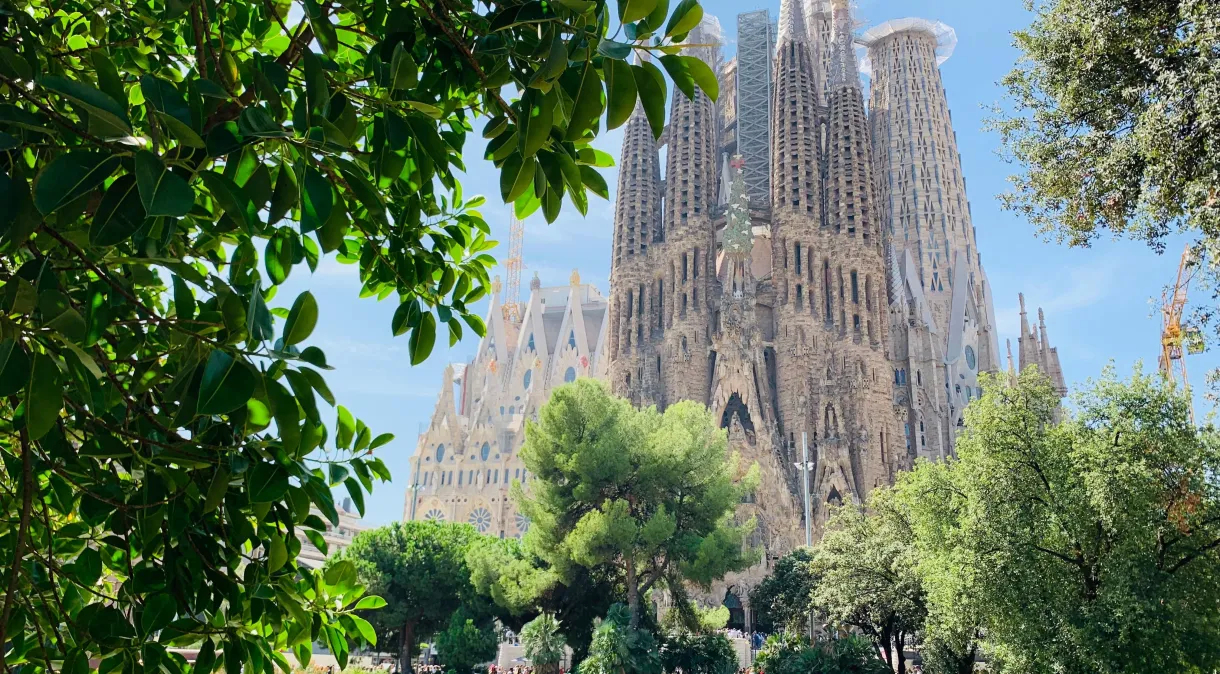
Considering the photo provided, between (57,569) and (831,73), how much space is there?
Result: 5383 cm

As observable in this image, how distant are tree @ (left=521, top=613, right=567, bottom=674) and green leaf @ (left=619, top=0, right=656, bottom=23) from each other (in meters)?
22.2

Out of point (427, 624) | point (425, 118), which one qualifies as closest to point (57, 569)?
point (425, 118)

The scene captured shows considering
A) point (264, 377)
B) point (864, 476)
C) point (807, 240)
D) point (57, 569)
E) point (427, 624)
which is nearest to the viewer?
point (264, 377)

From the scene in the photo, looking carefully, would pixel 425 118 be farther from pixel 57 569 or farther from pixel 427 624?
pixel 427 624

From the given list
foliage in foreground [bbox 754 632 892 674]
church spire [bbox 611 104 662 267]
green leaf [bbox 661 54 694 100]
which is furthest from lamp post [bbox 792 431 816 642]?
green leaf [bbox 661 54 694 100]

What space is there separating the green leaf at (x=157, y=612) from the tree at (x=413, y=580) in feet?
77.1

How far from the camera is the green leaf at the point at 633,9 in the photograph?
5.75 feet

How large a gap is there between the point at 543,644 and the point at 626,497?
5143 mm

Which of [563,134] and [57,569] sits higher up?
[563,134]

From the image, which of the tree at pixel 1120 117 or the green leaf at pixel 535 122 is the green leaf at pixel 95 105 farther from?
the tree at pixel 1120 117

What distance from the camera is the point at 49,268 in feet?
6.33

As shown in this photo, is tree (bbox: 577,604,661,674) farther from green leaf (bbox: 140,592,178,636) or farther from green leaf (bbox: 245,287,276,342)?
green leaf (bbox: 245,287,276,342)

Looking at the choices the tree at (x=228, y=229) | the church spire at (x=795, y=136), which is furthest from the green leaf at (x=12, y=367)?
the church spire at (x=795, y=136)

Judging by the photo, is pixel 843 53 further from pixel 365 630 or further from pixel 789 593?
pixel 365 630
